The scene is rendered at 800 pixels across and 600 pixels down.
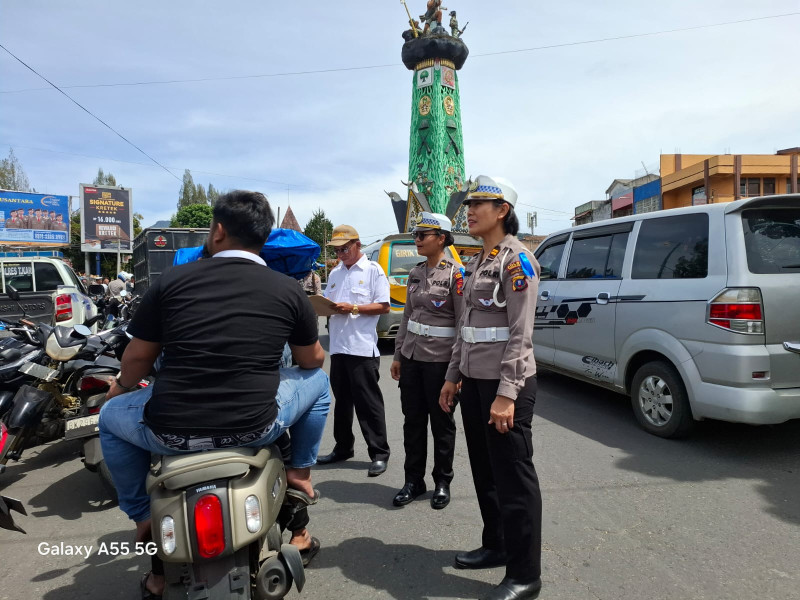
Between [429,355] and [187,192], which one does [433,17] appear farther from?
[187,192]

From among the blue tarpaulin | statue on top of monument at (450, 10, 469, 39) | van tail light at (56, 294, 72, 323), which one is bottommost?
van tail light at (56, 294, 72, 323)

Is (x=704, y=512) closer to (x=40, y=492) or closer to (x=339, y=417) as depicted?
(x=339, y=417)

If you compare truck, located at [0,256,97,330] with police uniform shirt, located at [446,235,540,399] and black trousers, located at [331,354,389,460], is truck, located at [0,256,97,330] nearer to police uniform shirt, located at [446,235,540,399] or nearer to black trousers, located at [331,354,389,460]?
black trousers, located at [331,354,389,460]

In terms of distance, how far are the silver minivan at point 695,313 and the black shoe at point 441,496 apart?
80.0 inches

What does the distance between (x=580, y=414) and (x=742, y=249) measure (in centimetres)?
216

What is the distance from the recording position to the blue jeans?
1.91 m

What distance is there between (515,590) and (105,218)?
33.3 m

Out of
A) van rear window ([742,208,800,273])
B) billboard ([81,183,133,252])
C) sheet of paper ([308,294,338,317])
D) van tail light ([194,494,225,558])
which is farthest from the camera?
billboard ([81,183,133,252])

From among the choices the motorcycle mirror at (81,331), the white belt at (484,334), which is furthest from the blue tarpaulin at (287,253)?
the motorcycle mirror at (81,331)

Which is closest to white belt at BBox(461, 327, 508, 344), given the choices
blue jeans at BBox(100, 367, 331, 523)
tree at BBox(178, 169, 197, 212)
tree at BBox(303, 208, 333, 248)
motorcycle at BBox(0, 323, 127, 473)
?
blue jeans at BBox(100, 367, 331, 523)

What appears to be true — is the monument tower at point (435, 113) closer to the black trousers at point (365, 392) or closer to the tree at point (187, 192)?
the black trousers at point (365, 392)

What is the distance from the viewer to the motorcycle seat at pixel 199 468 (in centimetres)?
173

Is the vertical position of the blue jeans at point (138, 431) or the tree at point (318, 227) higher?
the tree at point (318, 227)

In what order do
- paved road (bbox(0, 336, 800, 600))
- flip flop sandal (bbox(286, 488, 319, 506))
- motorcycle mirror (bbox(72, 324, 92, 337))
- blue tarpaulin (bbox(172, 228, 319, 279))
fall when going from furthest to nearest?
motorcycle mirror (bbox(72, 324, 92, 337))
blue tarpaulin (bbox(172, 228, 319, 279))
paved road (bbox(0, 336, 800, 600))
flip flop sandal (bbox(286, 488, 319, 506))
